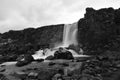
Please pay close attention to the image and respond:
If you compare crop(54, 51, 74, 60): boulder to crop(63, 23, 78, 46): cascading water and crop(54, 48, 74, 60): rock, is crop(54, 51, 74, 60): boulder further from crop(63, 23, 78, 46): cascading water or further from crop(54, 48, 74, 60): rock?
crop(63, 23, 78, 46): cascading water

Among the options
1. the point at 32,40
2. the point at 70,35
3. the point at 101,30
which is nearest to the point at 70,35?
the point at 70,35

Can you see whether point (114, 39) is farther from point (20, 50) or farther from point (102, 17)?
point (20, 50)

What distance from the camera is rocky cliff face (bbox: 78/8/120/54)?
148 ft

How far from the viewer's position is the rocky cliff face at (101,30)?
148 ft

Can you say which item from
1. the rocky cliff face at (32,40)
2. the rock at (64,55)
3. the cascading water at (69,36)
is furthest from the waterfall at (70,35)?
the rock at (64,55)

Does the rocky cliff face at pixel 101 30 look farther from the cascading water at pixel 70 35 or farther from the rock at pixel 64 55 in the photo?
the rock at pixel 64 55

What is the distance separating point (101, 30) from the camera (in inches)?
1858

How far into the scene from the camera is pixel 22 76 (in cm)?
2416

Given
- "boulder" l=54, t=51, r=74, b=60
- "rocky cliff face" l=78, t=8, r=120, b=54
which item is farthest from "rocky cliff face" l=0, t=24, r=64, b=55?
"boulder" l=54, t=51, r=74, b=60

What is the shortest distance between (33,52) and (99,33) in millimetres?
22247

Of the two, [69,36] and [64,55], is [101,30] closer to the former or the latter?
[69,36]

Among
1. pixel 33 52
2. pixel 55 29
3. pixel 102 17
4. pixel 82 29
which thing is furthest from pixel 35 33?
pixel 102 17

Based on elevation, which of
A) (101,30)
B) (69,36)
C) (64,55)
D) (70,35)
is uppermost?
(101,30)

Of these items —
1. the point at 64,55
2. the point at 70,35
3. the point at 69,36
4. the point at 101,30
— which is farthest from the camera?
the point at 69,36
